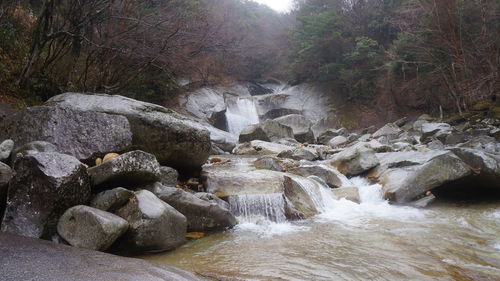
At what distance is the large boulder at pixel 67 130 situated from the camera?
4.66 metres

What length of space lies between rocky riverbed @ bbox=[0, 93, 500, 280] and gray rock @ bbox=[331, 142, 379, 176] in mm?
28

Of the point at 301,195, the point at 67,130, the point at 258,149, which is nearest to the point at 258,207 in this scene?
the point at 301,195

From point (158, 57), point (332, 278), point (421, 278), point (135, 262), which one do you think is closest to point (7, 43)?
point (158, 57)

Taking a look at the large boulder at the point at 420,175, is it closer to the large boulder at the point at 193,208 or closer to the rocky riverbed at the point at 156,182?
the rocky riverbed at the point at 156,182

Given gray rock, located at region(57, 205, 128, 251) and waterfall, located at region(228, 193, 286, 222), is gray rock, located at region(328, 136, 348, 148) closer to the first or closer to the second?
waterfall, located at region(228, 193, 286, 222)

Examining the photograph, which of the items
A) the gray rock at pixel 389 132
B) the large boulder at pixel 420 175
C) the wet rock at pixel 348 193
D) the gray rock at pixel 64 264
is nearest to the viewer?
the gray rock at pixel 64 264

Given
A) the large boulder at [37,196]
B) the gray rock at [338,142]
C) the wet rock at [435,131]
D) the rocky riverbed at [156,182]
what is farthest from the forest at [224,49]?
the large boulder at [37,196]

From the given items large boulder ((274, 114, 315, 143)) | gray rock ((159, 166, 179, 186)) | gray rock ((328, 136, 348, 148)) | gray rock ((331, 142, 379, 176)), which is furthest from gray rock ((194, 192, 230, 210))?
large boulder ((274, 114, 315, 143))

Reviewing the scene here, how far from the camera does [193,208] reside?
4582 mm

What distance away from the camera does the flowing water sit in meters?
3.24

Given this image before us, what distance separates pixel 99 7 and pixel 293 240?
764 cm

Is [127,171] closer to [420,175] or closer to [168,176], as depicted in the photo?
[168,176]

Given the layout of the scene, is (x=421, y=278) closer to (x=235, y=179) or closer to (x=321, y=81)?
(x=235, y=179)

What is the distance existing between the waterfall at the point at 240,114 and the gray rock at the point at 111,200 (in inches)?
620
